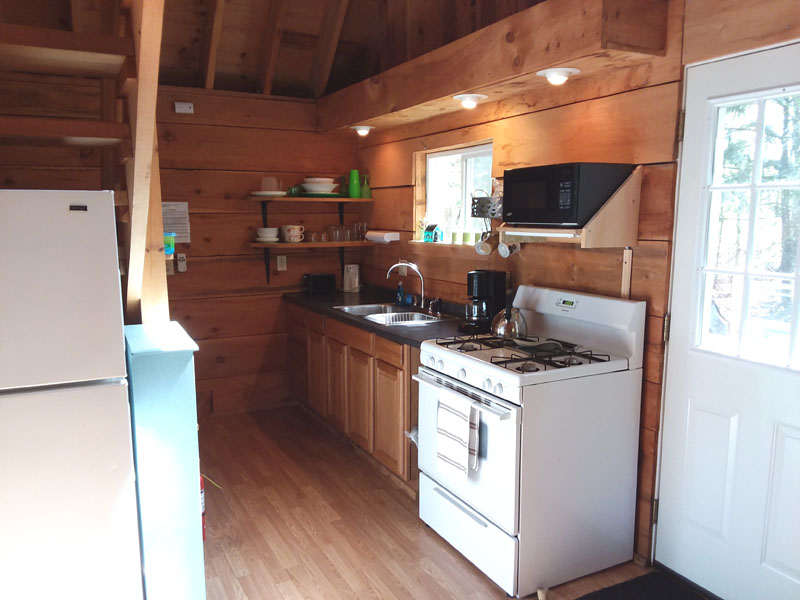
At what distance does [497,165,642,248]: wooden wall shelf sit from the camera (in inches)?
94.8

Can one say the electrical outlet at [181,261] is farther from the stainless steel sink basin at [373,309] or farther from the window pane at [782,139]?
the window pane at [782,139]

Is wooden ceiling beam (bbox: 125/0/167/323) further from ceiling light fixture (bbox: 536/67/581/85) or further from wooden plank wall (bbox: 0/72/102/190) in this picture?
wooden plank wall (bbox: 0/72/102/190)

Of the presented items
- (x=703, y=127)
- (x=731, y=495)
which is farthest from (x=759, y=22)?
(x=731, y=495)

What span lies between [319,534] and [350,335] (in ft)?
3.75

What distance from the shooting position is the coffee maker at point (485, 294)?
3.15m

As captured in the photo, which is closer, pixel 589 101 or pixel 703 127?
pixel 703 127

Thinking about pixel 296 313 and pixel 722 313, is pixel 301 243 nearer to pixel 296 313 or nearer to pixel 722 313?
pixel 296 313

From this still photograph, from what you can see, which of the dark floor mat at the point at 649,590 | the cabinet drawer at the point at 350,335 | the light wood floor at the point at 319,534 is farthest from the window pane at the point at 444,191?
the dark floor mat at the point at 649,590

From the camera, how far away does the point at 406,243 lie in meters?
4.19

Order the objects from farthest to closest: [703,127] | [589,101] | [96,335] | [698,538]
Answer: [589,101] < [698,538] < [703,127] < [96,335]

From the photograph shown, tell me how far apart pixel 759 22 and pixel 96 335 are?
7.62ft

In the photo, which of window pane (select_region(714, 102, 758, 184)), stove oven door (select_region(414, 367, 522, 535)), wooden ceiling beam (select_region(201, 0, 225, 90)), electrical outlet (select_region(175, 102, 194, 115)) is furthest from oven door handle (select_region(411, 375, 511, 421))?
electrical outlet (select_region(175, 102, 194, 115))

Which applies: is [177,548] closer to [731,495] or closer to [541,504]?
[541,504]

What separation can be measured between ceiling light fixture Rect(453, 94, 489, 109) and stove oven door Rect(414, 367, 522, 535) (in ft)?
4.30
